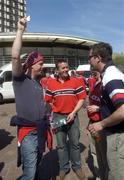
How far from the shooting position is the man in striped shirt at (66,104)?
646 cm

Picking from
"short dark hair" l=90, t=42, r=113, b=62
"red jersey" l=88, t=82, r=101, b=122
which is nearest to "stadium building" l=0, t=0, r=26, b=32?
"red jersey" l=88, t=82, r=101, b=122

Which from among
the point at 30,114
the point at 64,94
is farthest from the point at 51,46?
the point at 30,114

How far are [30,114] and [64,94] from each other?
1519 mm

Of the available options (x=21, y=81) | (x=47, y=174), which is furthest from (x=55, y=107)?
(x=21, y=81)

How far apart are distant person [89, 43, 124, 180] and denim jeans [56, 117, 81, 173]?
233cm

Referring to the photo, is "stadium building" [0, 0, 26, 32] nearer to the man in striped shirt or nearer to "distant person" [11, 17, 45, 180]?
the man in striped shirt

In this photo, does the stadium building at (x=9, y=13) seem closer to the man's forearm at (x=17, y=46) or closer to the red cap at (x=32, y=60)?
the red cap at (x=32, y=60)

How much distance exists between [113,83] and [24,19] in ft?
4.37

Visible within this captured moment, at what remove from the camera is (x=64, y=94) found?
6.49 m

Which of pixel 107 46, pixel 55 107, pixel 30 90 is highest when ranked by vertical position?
pixel 107 46

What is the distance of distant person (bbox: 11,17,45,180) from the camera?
16.2ft

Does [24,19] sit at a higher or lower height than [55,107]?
higher

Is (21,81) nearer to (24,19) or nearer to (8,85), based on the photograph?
(24,19)

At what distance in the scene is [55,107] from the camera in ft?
21.5
